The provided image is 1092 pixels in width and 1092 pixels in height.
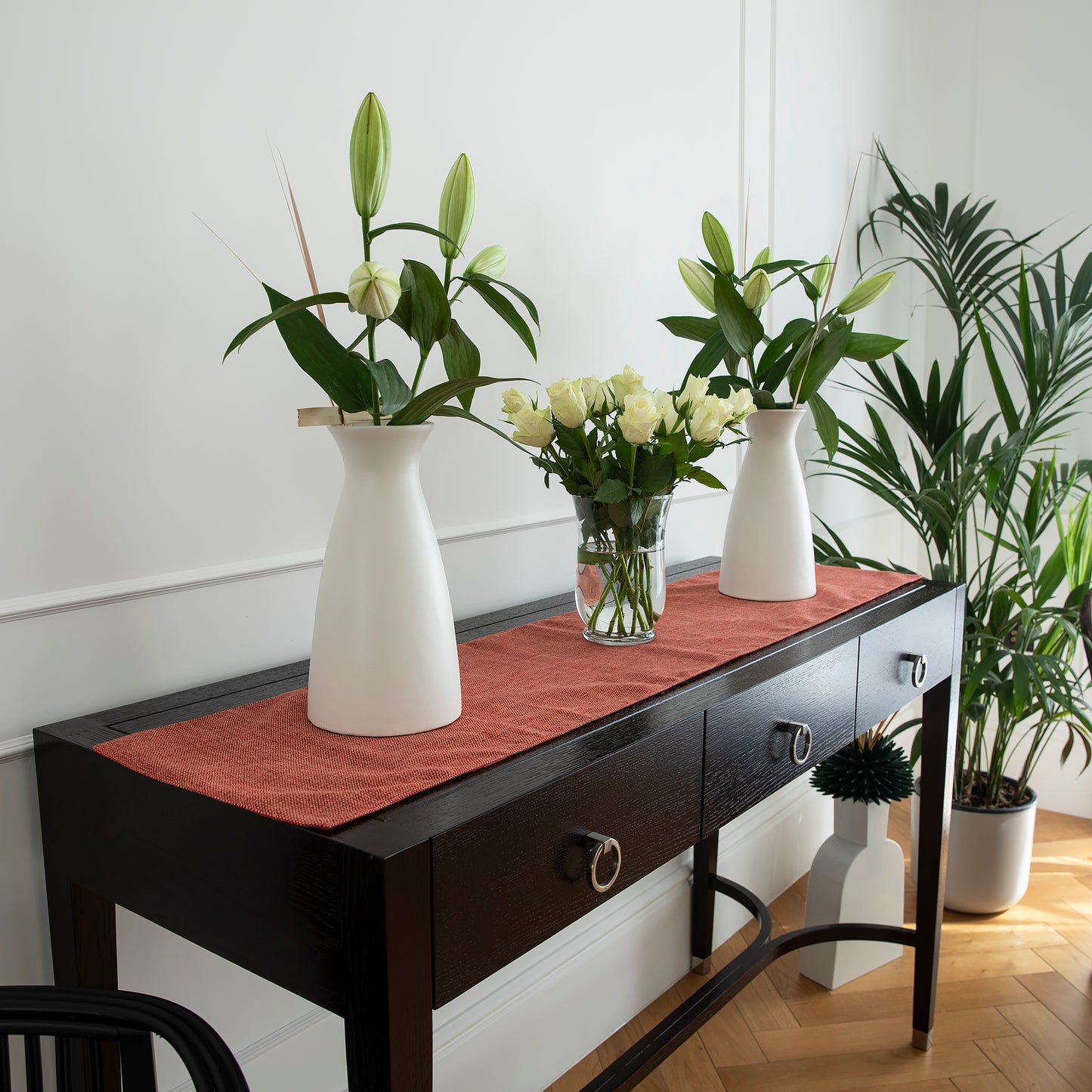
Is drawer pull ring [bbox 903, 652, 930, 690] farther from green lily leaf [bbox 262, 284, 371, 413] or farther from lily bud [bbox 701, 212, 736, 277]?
green lily leaf [bbox 262, 284, 371, 413]

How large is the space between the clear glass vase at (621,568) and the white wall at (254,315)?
32cm

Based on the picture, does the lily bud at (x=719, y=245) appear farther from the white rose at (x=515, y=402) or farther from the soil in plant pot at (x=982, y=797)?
the soil in plant pot at (x=982, y=797)

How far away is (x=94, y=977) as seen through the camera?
1154 millimetres

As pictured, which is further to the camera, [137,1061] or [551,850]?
[551,850]

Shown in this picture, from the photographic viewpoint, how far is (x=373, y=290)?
3.10 ft

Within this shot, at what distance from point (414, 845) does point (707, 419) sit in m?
0.72

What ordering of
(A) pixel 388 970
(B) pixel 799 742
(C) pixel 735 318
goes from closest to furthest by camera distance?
1. (A) pixel 388 970
2. (B) pixel 799 742
3. (C) pixel 735 318

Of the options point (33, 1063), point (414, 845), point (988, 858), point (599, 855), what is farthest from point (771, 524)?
point (988, 858)

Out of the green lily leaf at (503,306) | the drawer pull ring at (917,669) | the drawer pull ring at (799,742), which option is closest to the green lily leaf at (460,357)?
the green lily leaf at (503,306)

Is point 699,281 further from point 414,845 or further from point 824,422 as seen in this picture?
point 414,845

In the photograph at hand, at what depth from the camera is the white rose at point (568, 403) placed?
4.29ft

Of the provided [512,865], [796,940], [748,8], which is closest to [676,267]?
[748,8]

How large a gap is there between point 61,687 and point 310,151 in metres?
0.77

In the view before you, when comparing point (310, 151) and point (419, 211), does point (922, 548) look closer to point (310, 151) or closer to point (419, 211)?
point (419, 211)
